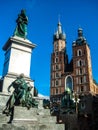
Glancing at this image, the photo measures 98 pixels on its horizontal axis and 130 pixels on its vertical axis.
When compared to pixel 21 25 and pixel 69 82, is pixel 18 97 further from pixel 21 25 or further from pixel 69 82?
pixel 69 82

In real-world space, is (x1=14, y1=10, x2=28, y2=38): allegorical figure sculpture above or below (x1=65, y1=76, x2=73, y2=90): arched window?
below

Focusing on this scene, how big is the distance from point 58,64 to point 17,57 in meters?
67.9

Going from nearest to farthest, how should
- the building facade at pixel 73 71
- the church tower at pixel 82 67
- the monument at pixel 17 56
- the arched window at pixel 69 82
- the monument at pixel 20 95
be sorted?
the monument at pixel 20 95 < the monument at pixel 17 56 < the church tower at pixel 82 67 < the building facade at pixel 73 71 < the arched window at pixel 69 82

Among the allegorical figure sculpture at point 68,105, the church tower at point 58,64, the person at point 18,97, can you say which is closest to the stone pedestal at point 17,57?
Result: the person at point 18,97

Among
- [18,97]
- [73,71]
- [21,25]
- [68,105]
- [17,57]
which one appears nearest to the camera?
[18,97]

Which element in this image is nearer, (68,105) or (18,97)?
(18,97)

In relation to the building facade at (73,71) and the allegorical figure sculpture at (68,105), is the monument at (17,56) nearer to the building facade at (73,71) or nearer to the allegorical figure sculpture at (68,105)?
the allegorical figure sculpture at (68,105)

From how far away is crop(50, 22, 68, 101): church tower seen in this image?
243 feet

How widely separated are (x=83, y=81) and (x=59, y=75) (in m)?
11.3

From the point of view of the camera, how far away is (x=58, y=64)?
265 ft

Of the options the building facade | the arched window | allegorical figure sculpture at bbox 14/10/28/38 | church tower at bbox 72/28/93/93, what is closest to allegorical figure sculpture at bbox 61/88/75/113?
allegorical figure sculpture at bbox 14/10/28/38

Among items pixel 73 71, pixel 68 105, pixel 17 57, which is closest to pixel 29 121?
pixel 17 57

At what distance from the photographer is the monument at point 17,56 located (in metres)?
12.4

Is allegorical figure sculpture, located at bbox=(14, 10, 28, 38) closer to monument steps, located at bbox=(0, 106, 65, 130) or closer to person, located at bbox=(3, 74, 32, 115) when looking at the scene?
person, located at bbox=(3, 74, 32, 115)
